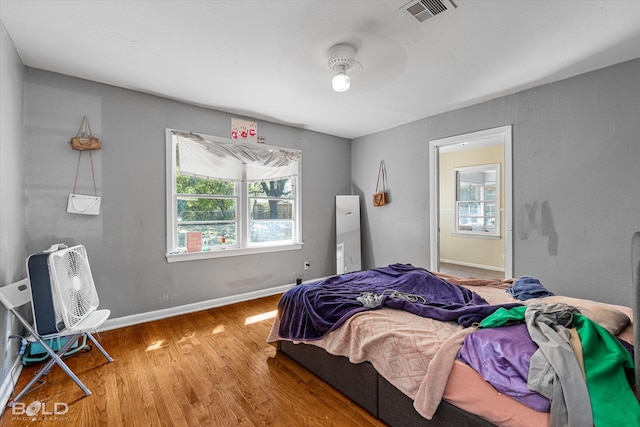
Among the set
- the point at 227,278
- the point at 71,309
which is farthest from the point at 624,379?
the point at 227,278

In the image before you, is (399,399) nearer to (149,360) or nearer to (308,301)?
(308,301)

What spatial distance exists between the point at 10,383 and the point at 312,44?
3.28 m

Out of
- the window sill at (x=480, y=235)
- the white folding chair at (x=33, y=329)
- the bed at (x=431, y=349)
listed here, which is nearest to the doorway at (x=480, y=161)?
the window sill at (x=480, y=235)

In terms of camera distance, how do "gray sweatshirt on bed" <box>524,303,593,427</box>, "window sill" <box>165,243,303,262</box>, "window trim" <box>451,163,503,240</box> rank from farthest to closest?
"window trim" <box>451,163,503,240</box> < "window sill" <box>165,243,303,262</box> < "gray sweatshirt on bed" <box>524,303,593,427</box>

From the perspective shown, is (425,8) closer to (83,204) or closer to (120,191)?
(120,191)

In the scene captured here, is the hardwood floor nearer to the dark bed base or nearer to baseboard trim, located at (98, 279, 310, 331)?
the dark bed base

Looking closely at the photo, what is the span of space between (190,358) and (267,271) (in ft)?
6.03

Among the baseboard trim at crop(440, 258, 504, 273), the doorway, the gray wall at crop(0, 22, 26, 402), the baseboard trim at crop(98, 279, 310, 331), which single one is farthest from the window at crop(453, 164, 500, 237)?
the gray wall at crop(0, 22, 26, 402)

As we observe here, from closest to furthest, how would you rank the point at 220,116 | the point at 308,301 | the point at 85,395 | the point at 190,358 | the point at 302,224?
the point at 85,395 → the point at 308,301 → the point at 190,358 → the point at 220,116 → the point at 302,224

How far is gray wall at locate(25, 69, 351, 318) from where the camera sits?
269cm

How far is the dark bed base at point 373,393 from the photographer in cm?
138

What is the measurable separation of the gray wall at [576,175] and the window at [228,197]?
8.49 ft

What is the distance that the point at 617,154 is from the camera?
2.60 meters

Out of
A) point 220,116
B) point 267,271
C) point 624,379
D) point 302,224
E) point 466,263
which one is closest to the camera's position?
point 624,379
